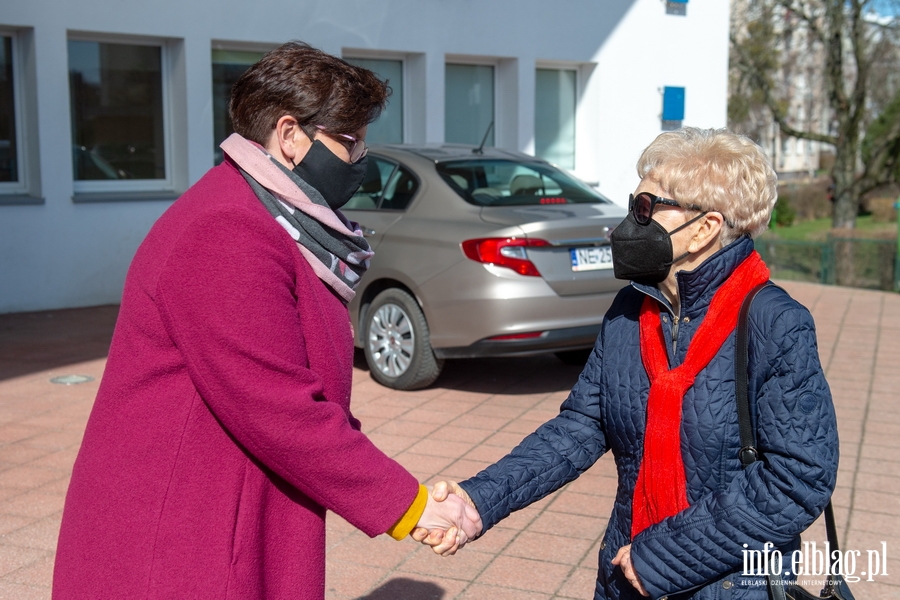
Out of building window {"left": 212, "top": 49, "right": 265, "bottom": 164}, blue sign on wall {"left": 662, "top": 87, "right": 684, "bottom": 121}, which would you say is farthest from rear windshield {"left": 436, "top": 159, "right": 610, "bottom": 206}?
blue sign on wall {"left": 662, "top": 87, "right": 684, "bottom": 121}

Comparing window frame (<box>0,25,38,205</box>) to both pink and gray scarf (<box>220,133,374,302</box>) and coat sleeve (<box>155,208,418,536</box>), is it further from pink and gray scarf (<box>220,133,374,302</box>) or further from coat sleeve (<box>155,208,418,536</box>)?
coat sleeve (<box>155,208,418,536</box>)

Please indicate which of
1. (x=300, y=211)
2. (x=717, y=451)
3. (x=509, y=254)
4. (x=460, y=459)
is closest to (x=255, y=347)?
(x=300, y=211)

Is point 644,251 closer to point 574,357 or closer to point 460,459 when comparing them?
point 460,459

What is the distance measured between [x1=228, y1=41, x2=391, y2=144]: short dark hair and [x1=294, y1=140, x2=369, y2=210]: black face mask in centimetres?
6

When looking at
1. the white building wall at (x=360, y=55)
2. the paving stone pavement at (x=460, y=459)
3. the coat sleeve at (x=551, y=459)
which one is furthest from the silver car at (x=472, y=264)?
the coat sleeve at (x=551, y=459)

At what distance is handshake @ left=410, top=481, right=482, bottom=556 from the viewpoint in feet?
7.47

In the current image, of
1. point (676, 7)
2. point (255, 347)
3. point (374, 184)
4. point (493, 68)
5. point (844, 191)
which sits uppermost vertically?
point (676, 7)

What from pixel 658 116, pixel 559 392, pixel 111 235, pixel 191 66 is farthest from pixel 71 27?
pixel 658 116

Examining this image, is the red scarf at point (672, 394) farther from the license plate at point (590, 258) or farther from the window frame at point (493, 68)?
the window frame at point (493, 68)

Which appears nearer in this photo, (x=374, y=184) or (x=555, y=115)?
(x=374, y=184)

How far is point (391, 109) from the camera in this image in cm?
1319

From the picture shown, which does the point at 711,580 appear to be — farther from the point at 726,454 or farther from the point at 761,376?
the point at 761,376

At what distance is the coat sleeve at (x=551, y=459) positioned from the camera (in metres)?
2.59

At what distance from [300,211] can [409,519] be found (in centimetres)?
69
